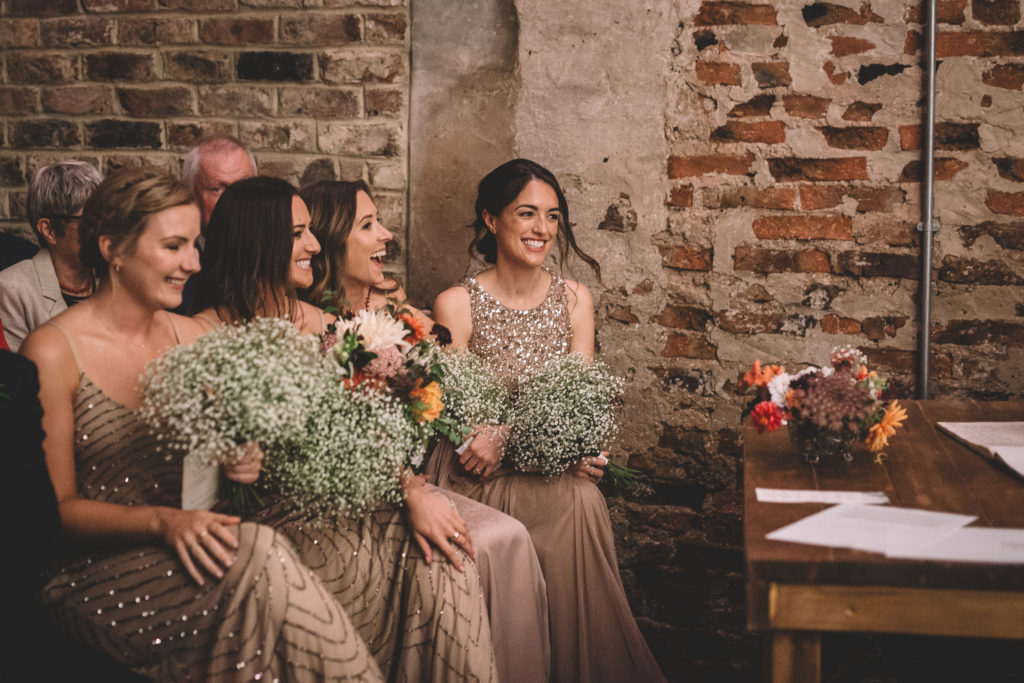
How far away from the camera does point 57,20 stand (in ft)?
12.7

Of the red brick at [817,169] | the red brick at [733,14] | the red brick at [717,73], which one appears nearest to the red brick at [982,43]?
the red brick at [817,169]

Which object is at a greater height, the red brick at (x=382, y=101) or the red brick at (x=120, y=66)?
the red brick at (x=120, y=66)

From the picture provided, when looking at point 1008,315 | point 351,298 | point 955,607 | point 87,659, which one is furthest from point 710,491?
point 87,659

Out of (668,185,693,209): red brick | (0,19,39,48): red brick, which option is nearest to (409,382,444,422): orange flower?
(668,185,693,209): red brick

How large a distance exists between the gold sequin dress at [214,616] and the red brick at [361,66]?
221 cm

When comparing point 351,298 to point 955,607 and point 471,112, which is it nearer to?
point 471,112

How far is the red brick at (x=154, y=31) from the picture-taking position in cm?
378

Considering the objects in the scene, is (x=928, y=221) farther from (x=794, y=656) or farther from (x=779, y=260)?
(x=794, y=656)

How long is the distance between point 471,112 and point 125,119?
4.97 feet

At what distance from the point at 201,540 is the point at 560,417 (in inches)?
47.7

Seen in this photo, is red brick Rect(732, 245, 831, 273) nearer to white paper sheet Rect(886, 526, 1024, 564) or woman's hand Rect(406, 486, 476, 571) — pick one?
woman's hand Rect(406, 486, 476, 571)

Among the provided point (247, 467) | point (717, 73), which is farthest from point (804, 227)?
point (247, 467)

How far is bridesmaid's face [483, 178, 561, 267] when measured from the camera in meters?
3.36

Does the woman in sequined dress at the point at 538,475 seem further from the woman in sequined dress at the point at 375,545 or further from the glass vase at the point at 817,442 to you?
the glass vase at the point at 817,442
